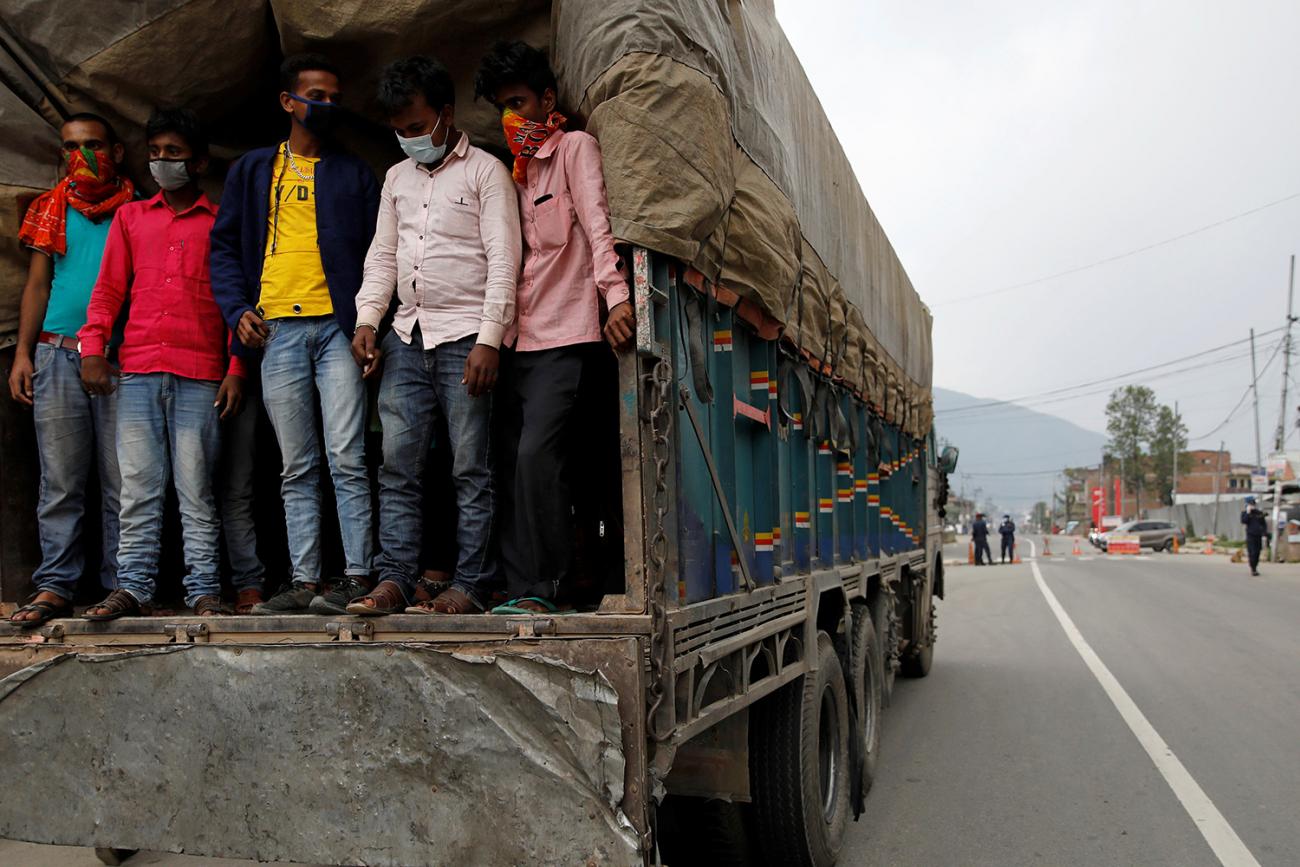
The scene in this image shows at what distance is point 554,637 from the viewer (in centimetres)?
247

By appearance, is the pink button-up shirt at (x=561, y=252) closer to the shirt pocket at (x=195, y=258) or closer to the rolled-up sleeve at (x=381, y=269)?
the rolled-up sleeve at (x=381, y=269)

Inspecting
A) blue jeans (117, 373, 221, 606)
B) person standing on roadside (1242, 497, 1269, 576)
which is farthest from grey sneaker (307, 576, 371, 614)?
person standing on roadside (1242, 497, 1269, 576)

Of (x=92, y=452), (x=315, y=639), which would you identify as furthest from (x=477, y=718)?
(x=92, y=452)

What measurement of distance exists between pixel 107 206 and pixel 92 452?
892 mm

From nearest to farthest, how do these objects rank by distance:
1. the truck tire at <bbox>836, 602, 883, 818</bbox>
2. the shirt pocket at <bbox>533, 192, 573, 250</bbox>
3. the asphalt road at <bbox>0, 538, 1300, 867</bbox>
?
1. the shirt pocket at <bbox>533, 192, 573, 250</bbox>
2. the asphalt road at <bbox>0, 538, 1300, 867</bbox>
3. the truck tire at <bbox>836, 602, 883, 818</bbox>

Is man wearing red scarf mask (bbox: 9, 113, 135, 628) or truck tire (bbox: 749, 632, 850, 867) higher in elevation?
man wearing red scarf mask (bbox: 9, 113, 135, 628)

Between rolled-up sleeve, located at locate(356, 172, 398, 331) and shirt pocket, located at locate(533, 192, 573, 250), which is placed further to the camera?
rolled-up sleeve, located at locate(356, 172, 398, 331)

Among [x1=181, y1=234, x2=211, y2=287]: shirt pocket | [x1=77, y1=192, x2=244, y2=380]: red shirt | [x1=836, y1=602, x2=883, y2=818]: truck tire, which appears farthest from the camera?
[x1=836, y1=602, x2=883, y2=818]: truck tire

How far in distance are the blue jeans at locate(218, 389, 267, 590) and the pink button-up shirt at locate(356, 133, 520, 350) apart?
671 millimetres

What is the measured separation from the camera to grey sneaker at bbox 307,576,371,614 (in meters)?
2.82

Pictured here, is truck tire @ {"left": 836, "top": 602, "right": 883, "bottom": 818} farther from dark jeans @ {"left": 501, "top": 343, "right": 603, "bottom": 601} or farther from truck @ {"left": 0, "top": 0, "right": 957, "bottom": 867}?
dark jeans @ {"left": 501, "top": 343, "right": 603, "bottom": 601}

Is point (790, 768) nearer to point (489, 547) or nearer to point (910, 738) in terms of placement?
point (489, 547)

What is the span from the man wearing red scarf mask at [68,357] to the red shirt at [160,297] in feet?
0.37

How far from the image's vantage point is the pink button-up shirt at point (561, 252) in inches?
118
